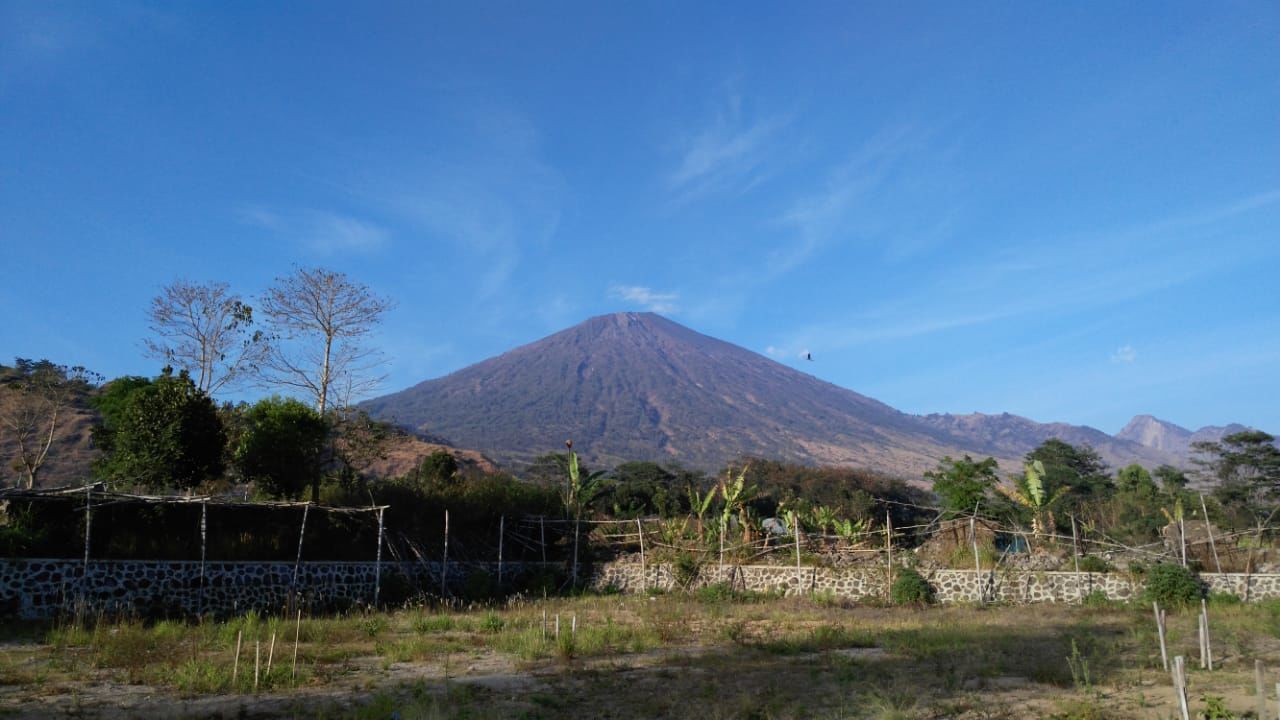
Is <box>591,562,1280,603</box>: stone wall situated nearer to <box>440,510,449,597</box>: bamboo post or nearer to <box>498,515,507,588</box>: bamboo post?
<box>498,515,507,588</box>: bamboo post

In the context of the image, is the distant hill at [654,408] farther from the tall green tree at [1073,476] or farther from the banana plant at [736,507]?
the banana plant at [736,507]

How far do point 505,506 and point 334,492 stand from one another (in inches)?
167

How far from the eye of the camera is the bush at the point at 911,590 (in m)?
17.0

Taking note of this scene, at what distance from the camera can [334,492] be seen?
2016 centimetres

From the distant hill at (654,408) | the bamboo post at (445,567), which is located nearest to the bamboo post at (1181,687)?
the bamboo post at (445,567)

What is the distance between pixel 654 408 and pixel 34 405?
77.5m

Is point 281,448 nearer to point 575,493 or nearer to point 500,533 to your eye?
point 500,533

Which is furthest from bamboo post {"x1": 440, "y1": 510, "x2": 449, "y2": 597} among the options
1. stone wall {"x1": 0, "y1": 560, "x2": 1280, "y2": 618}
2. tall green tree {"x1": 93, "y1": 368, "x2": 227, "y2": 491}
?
tall green tree {"x1": 93, "y1": 368, "x2": 227, "y2": 491}

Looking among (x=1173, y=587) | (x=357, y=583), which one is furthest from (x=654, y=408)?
(x=1173, y=587)

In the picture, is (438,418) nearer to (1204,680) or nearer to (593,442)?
(593,442)

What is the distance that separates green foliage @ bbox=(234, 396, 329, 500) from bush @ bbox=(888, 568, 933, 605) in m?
13.5

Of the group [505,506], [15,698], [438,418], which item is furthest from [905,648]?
[438,418]

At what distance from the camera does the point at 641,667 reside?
10.1 metres

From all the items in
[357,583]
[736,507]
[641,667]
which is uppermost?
[736,507]
